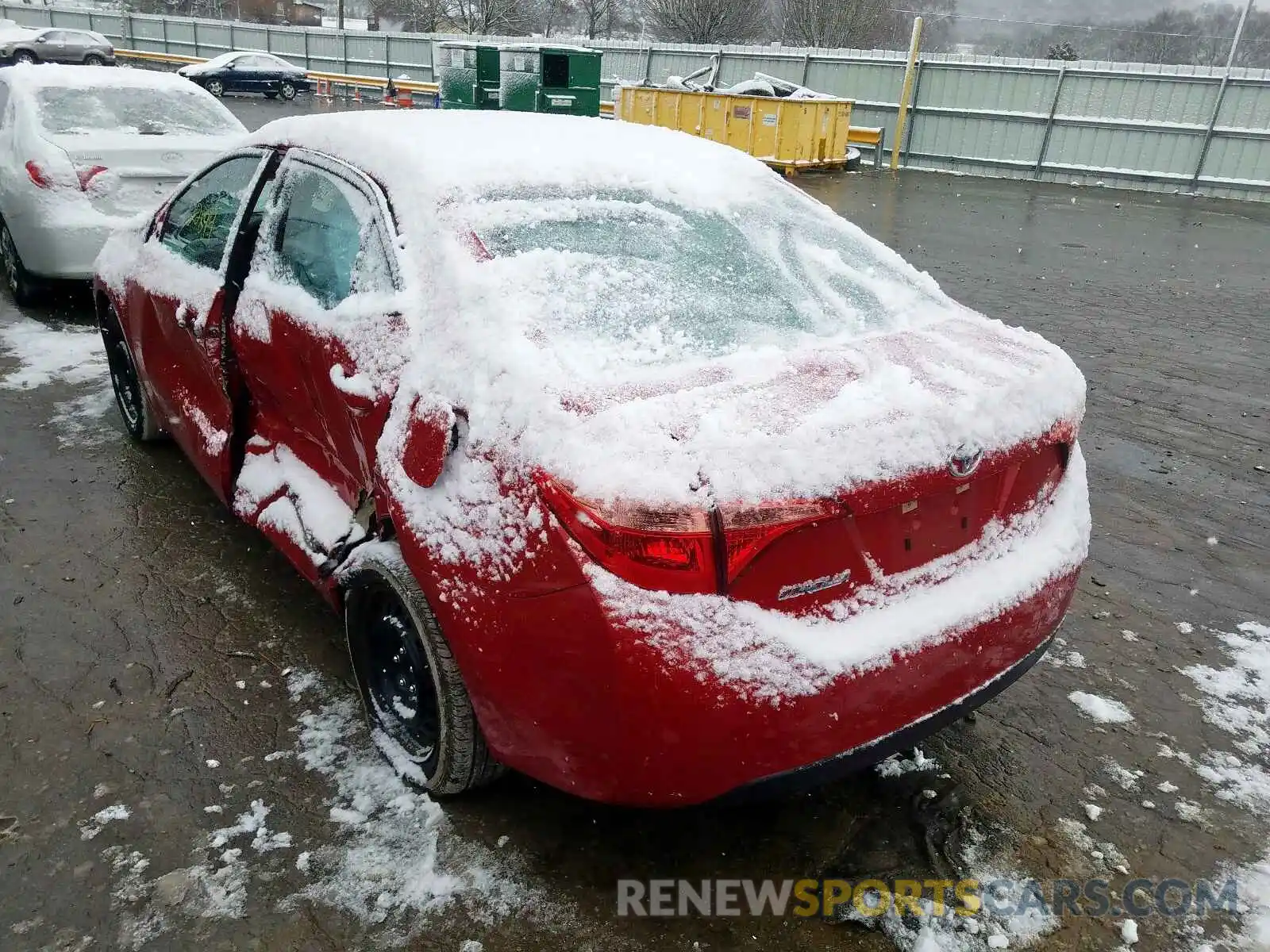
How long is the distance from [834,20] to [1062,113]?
2974 centimetres

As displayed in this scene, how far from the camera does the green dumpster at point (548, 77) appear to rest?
18.3 metres

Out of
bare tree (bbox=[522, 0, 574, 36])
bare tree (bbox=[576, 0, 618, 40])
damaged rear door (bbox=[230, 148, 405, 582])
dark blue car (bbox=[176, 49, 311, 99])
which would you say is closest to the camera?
damaged rear door (bbox=[230, 148, 405, 582])

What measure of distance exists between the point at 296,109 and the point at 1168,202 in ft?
74.4

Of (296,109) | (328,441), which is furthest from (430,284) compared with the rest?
(296,109)

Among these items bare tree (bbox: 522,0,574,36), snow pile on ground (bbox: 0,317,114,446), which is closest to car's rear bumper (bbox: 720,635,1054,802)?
snow pile on ground (bbox: 0,317,114,446)

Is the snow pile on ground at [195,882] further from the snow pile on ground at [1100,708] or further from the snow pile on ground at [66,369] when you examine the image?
the snow pile on ground at [66,369]

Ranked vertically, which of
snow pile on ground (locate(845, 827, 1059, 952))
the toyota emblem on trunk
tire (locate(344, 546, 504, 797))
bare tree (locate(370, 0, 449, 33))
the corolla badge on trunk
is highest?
bare tree (locate(370, 0, 449, 33))

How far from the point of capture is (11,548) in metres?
3.55

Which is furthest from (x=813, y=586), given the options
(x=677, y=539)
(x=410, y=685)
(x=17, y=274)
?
(x=17, y=274)

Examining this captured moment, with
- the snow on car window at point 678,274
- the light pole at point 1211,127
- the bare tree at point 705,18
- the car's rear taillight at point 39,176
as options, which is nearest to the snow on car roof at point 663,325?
the snow on car window at point 678,274

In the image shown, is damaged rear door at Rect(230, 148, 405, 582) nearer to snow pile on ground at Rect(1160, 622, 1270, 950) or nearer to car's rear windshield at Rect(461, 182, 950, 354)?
car's rear windshield at Rect(461, 182, 950, 354)

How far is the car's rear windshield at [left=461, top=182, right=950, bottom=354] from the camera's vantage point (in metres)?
2.26

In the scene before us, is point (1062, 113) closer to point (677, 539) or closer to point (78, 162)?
point (78, 162)

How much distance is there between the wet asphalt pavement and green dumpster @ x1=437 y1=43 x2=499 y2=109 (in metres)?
15.6
